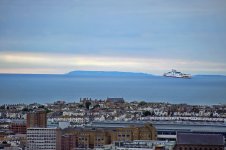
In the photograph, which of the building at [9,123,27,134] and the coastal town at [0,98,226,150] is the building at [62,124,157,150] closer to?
the coastal town at [0,98,226,150]

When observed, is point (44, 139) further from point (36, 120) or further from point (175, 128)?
point (175, 128)

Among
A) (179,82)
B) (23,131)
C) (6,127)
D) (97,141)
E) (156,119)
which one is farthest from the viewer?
(179,82)

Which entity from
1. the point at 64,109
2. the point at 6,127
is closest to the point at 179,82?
the point at 64,109

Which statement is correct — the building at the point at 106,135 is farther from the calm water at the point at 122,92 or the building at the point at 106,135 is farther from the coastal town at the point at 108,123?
the calm water at the point at 122,92

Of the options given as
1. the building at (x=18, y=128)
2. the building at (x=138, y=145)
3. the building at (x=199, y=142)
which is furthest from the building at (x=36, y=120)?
the building at (x=199, y=142)

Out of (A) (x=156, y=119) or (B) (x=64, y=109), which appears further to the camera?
(B) (x=64, y=109)

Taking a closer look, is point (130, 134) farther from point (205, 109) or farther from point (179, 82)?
point (179, 82)
